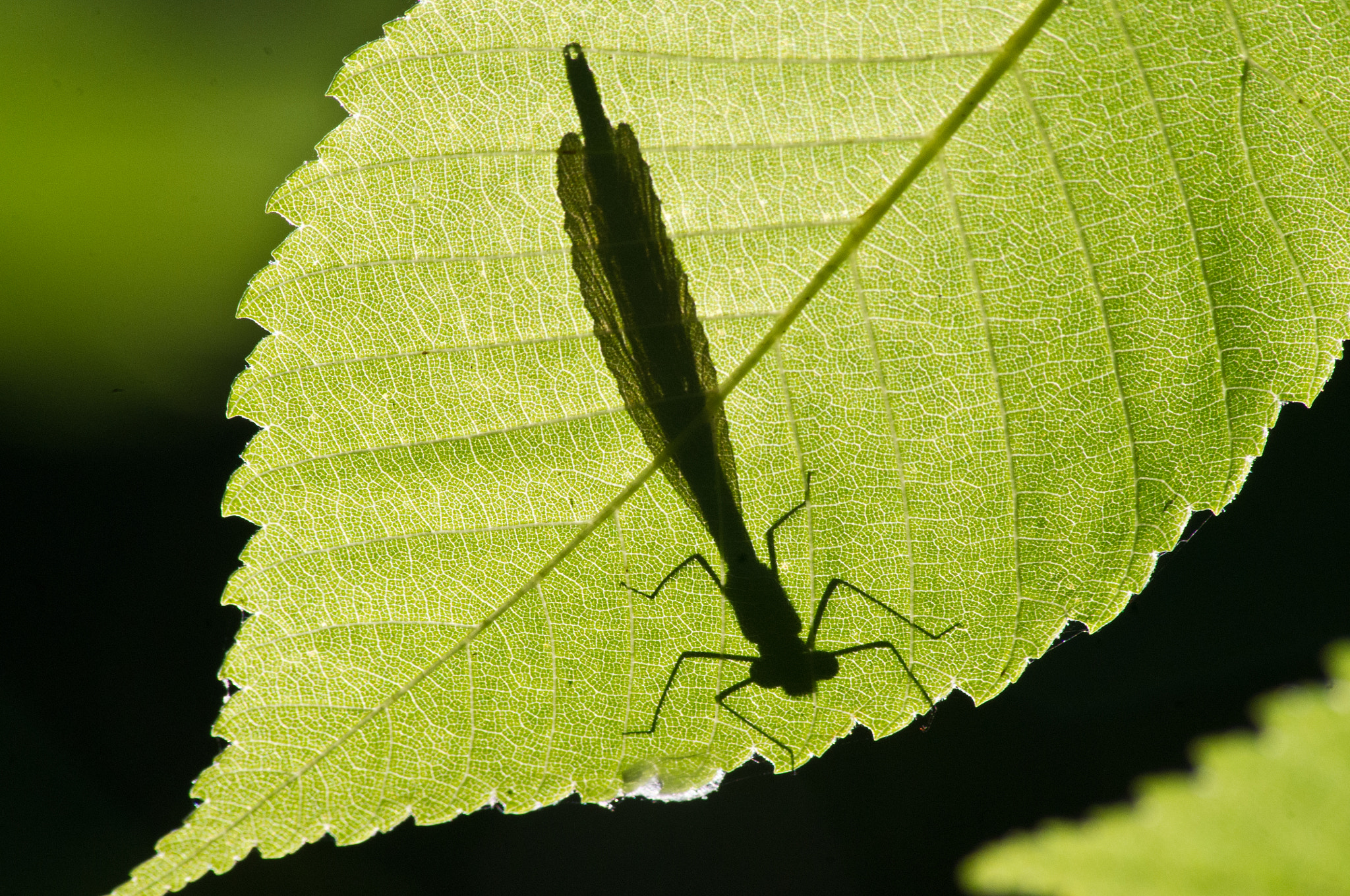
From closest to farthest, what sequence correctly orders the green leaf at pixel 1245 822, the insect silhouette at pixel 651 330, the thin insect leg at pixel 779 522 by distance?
the green leaf at pixel 1245 822 → the insect silhouette at pixel 651 330 → the thin insect leg at pixel 779 522

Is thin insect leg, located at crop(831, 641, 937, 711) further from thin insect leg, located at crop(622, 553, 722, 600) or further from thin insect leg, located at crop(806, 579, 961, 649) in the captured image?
thin insect leg, located at crop(622, 553, 722, 600)

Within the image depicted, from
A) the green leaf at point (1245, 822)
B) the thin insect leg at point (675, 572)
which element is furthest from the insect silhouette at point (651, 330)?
the green leaf at point (1245, 822)

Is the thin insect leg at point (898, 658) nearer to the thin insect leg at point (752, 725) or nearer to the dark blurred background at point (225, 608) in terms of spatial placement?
the thin insect leg at point (752, 725)

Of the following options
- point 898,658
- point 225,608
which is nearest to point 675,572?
point 898,658

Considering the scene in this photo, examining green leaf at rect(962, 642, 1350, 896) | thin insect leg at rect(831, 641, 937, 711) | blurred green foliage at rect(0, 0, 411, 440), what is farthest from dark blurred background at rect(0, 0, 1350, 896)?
green leaf at rect(962, 642, 1350, 896)

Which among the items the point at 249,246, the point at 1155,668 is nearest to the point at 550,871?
the point at 1155,668

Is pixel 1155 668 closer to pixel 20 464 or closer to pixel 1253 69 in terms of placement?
pixel 1253 69

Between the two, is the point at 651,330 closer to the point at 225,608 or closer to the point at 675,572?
the point at 675,572
